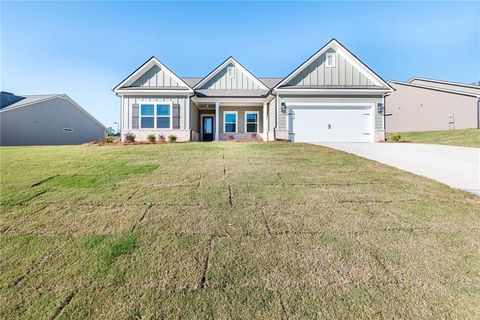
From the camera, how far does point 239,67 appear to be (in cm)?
1900

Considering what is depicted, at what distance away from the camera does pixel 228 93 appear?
18.3m

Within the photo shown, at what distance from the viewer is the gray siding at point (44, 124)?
2128cm

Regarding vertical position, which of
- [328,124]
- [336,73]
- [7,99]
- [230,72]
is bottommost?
[328,124]

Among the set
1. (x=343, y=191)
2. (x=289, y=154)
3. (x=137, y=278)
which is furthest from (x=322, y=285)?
(x=289, y=154)

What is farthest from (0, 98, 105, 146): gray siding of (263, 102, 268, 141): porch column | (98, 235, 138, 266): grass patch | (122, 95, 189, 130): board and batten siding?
(98, 235, 138, 266): grass patch

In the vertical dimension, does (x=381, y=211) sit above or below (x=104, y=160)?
below

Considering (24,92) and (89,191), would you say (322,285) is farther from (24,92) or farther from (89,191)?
(24,92)

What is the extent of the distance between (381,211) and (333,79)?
13429 millimetres

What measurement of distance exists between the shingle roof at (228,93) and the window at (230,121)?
1693mm

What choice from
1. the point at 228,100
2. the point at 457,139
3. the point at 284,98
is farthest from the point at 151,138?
the point at 457,139

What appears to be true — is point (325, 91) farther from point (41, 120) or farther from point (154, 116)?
point (41, 120)

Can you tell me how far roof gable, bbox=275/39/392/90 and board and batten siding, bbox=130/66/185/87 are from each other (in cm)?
773

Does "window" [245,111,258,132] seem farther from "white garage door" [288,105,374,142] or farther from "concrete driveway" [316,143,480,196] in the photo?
"concrete driveway" [316,143,480,196]

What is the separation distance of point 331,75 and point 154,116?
37.8 feet
